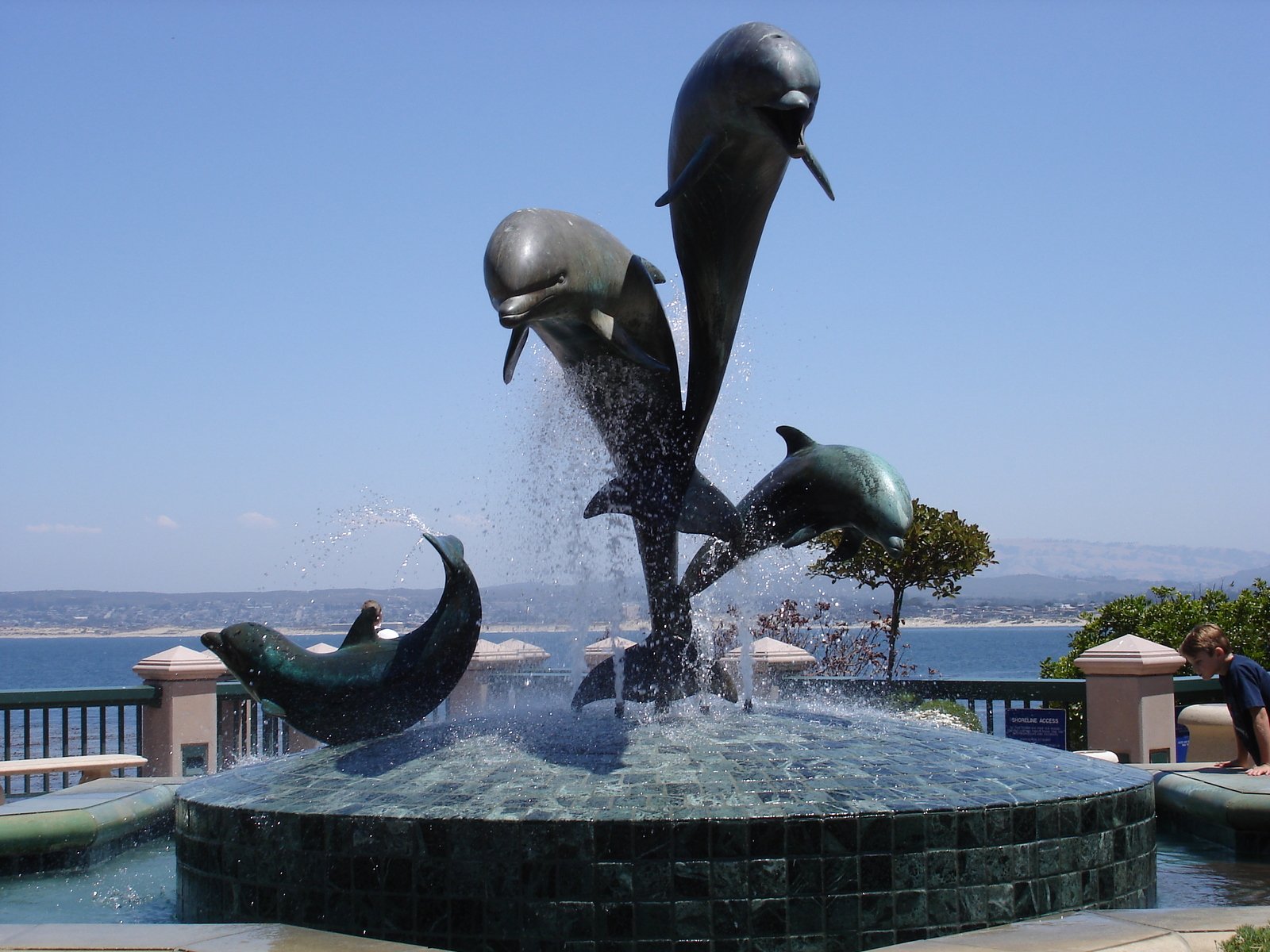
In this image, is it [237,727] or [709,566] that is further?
[237,727]

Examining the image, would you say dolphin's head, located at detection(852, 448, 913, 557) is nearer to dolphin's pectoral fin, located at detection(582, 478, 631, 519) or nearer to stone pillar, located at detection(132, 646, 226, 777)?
dolphin's pectoral fin, located at detection(582, 478, 631, 519)

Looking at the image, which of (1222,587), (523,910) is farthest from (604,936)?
(1222,587)

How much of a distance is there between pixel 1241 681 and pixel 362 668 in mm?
5846

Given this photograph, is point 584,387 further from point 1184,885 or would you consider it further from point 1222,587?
point 1222,587

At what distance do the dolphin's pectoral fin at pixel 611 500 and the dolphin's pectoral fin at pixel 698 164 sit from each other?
185cm

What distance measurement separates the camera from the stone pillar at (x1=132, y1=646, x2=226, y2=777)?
1261cm

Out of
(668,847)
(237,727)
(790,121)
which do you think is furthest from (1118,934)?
(237,727)

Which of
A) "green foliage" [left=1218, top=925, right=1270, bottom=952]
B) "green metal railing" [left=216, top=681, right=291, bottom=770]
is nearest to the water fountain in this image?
"green foliage" [left=1218, top=925, right=1270, bottom=952]

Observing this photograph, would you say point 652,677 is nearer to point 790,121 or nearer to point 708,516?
point 708,516

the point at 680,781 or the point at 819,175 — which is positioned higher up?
the point at 819,175

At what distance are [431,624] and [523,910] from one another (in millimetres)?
2296

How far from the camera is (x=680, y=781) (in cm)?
611

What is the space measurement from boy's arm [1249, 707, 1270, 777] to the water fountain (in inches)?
74.8

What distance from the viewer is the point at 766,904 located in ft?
18.1
